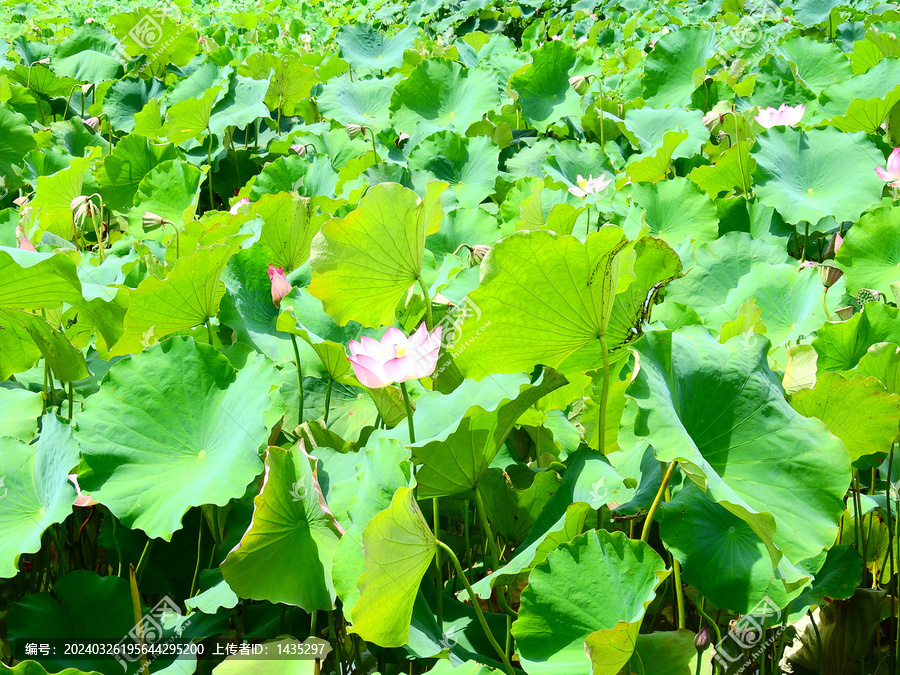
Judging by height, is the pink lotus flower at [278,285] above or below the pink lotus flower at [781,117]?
below

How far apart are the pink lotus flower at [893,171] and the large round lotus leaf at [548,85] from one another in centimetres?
93

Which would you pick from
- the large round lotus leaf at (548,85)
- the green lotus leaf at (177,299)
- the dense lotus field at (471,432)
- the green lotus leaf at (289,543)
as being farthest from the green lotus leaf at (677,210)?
the green lotus leaf at (289,543)

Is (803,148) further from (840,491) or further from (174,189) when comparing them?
(174,189)

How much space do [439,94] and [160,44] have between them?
4.28ft

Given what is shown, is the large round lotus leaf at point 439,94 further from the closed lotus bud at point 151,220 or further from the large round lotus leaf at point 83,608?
the large round lotus leaf at point 83,608

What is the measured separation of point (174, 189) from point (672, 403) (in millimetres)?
1452

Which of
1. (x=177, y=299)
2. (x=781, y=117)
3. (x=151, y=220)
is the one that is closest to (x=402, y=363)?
(x=177, y=299)

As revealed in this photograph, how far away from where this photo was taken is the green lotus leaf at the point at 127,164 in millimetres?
2045

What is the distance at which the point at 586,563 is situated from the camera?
0.76m

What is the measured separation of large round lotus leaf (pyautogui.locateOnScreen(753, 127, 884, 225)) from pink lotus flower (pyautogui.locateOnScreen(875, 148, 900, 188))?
8 centimetres

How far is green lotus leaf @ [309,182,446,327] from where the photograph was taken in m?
0.95

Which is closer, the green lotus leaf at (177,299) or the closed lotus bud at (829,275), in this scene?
the green lotus leaf at (177,299)

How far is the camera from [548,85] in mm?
2250

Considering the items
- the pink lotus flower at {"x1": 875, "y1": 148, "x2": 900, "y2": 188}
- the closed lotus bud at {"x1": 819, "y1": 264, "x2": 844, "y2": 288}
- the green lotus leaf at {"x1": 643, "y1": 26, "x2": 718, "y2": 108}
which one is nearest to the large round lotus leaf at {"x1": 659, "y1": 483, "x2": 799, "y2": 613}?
the closed lotus bud at {"x1": 819, "y1": 264, "x2": 844, "y2": 288}
